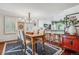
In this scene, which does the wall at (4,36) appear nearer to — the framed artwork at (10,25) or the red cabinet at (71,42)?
the framed artwork at (10,25)

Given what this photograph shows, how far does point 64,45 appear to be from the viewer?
1821 mm

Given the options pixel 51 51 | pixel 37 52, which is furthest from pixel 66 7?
pixel 37 52

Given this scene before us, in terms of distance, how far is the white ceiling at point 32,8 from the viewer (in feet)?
5.40

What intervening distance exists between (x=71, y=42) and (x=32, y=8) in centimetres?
113

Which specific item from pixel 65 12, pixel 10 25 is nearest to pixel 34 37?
pixel 10 25

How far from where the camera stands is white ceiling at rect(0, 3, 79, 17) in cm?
164

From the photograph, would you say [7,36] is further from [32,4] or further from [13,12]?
[32,4]

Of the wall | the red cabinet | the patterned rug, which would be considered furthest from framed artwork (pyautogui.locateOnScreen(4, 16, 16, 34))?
the red cabinet

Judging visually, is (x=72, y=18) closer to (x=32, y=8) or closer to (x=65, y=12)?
(x=65, y=12)

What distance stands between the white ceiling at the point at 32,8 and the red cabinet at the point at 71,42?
0.62 metres

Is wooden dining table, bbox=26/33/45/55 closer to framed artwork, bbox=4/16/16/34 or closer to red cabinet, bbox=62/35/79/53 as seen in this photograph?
framed artwork, bbox=4/16/16/34

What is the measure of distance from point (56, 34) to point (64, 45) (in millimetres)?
304

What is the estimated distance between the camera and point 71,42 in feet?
6.24

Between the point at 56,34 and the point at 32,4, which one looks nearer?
the point at 32,4
